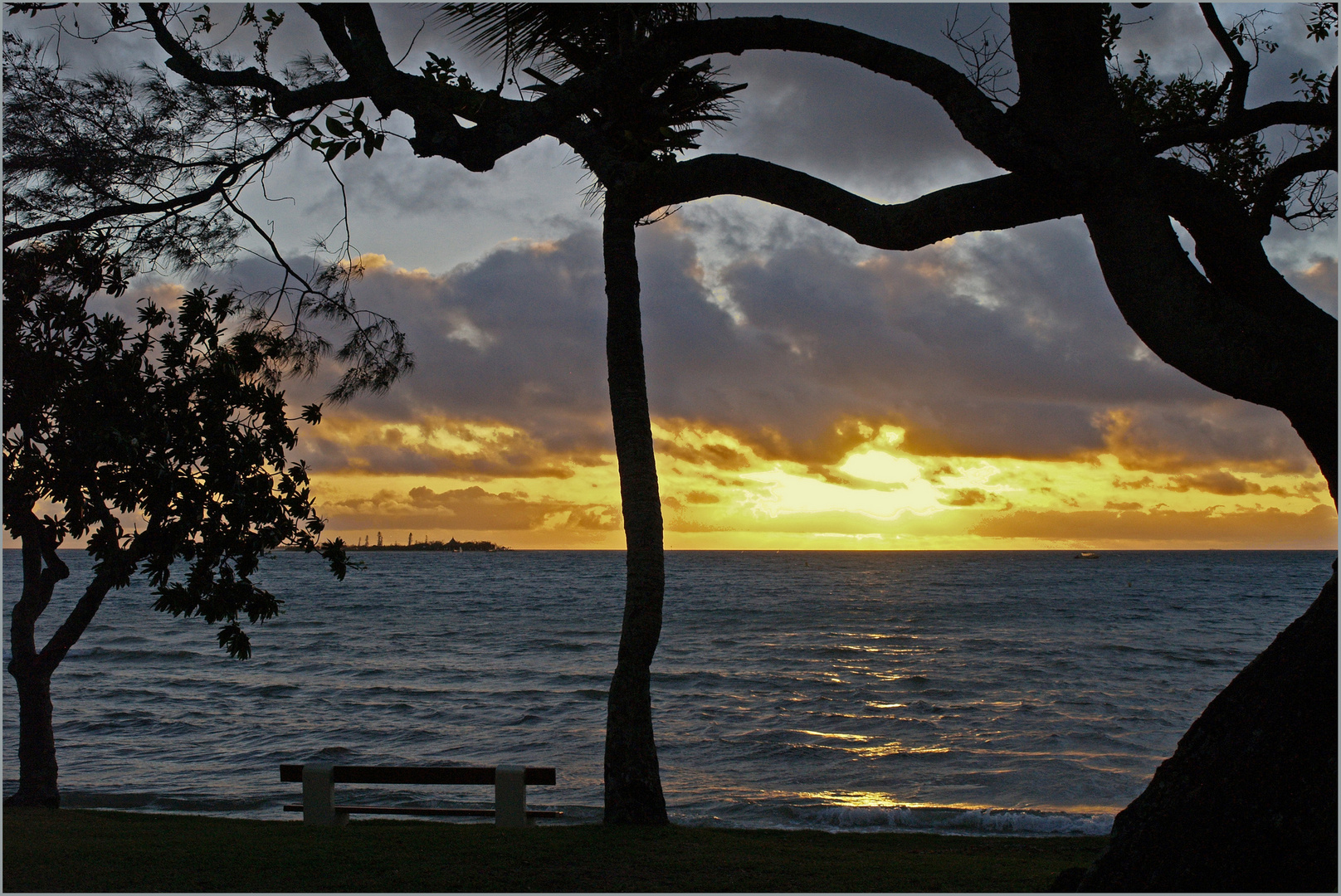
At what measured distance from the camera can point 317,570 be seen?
124 meters

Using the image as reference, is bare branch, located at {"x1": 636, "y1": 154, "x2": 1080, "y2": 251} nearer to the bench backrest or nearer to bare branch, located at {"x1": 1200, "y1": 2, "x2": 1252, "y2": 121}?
bare branch, located at {"x1": 1200, "y1": 2, "x2": 1252, "y2": 121}

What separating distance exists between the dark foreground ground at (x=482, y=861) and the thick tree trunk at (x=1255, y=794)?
6.79 feet

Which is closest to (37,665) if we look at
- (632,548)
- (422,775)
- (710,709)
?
(422,775)

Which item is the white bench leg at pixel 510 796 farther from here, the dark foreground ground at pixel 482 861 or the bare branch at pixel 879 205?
the bare branch at pixel 879 205

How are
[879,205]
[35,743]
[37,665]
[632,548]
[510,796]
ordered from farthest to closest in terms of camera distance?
[35,743], [37,665], [510,796], [632,548], [879,205]

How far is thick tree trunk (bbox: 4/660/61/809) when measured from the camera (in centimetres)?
1040

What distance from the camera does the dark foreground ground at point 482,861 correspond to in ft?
19.8

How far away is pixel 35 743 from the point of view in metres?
10.5

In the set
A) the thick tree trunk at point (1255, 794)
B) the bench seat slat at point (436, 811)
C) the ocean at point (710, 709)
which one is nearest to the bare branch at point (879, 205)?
the thick tree trunk at point (1255, 794)

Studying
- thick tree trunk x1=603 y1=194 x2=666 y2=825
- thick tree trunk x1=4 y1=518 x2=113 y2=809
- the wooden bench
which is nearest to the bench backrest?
the wooden bench

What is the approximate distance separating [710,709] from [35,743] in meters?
14.7

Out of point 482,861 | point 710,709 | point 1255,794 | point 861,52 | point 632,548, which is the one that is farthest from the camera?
point 710,709

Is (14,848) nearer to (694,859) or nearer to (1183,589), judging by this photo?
(694,859)

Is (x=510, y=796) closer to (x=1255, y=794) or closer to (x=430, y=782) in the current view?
(x=430, y=782)
